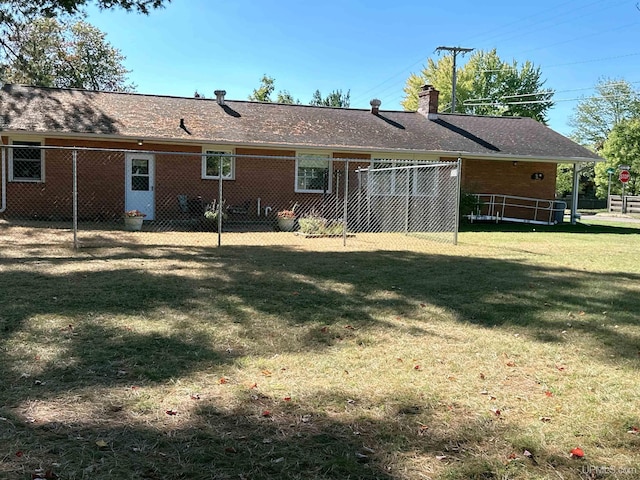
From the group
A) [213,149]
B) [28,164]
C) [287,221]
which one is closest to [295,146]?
[213,149]

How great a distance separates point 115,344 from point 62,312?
4.22ft

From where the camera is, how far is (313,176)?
1878 cm

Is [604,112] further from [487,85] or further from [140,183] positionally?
[140,183]

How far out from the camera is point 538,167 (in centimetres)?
2172

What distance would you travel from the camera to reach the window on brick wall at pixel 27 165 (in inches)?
642

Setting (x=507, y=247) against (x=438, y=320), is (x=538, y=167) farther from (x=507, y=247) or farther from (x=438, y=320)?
(x=438, y=320)

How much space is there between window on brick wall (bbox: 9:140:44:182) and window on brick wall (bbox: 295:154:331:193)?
819cm

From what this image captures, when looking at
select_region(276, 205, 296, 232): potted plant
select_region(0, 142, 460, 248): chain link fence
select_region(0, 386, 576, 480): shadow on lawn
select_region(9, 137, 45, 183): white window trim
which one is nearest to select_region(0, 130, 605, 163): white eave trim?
select_region(9, 137, 45, 183): white window trim

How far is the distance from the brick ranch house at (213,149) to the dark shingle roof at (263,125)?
0.15 ft

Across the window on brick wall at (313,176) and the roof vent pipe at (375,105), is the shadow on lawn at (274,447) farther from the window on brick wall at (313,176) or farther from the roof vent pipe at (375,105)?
the roof vent pipe at (375,105)

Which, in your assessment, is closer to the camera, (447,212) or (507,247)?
(507,247)

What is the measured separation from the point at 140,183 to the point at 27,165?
11.0 feet

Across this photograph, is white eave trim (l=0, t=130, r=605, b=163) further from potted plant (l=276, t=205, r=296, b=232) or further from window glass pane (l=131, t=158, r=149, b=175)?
potted plant (l=276, t=205, r=296, b=232)

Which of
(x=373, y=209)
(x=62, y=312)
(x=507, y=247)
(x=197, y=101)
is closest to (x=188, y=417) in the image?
(x=62, y=312)
